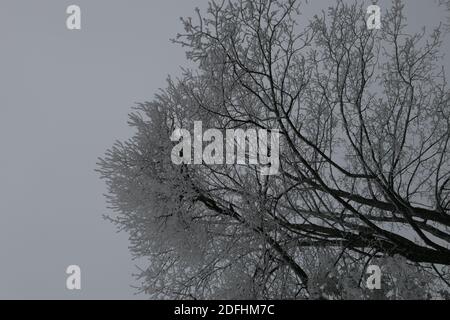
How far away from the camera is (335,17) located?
6.84 metres

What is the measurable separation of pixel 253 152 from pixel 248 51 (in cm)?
132

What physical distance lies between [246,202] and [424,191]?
159 inches

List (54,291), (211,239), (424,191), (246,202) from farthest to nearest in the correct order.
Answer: (54,291), (424,191), (211,239), (246,202)

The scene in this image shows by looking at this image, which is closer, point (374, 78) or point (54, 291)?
point (374, 78)

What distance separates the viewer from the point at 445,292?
5625mm
